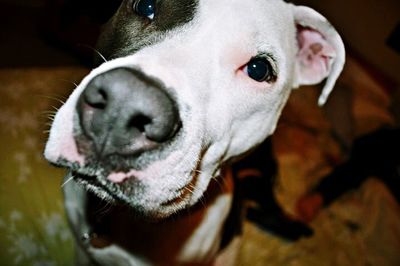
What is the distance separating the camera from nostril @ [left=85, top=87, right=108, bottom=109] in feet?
3.44

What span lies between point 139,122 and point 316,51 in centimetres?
138

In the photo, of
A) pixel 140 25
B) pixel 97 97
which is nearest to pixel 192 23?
pixel 140 25

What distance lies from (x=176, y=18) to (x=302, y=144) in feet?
9.86

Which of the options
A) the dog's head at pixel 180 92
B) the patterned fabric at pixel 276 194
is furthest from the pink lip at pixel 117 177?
the patterned fabric at pixel 276 194

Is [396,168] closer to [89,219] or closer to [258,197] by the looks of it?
[258,197]

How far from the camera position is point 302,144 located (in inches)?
164

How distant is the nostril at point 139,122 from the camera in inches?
40.6

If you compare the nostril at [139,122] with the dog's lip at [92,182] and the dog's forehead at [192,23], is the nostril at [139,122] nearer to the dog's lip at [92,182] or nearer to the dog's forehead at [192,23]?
the dog's lip at [92,182]

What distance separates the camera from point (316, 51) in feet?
6.87

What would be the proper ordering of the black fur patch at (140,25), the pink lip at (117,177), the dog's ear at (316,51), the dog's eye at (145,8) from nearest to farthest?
1. the pink lip at (117,177)
2. the black fur patch at (140,25)
3. the dog's eye at (145,8)
4. the dog's ear at (316,51)

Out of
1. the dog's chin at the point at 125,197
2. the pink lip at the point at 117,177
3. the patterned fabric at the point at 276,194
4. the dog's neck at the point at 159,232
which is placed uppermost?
the pink lip at the point at 117,177

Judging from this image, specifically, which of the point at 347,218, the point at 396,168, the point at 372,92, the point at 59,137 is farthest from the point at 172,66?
the point at 372,92

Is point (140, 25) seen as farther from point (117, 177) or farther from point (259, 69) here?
point (117, 177)

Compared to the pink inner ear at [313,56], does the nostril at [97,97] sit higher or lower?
higher
